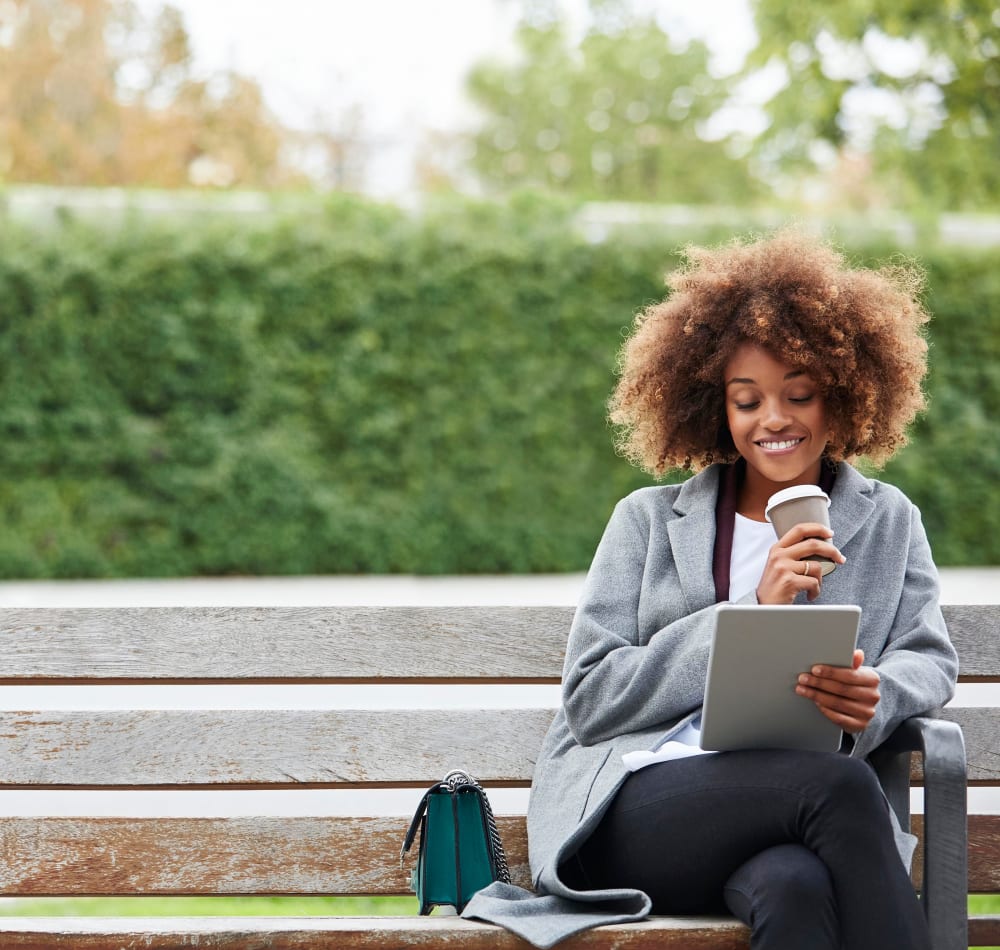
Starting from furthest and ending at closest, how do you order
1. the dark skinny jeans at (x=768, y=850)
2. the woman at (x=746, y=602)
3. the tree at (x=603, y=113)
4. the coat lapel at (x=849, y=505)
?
the tree at (x=603, y=113) < the coat lapel at (x=849, y=505) < the woman at (x=746, y=602) < the dark skinny jeans at (x=768, y=850)

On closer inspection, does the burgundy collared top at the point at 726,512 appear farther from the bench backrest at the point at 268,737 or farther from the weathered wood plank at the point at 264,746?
the weathered wood plank at the point at 264,746

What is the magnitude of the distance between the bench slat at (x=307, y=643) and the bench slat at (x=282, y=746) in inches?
3.1

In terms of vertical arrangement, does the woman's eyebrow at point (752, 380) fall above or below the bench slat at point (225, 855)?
above

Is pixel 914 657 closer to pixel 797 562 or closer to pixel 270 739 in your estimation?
pixel 797 562

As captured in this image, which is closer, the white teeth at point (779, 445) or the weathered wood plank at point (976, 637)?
the white teeth at point (779, 445)

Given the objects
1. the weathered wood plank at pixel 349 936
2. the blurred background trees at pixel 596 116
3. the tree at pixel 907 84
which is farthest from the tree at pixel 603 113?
the weathered wood plank at pixel 349 936

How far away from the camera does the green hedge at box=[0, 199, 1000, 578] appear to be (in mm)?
11250

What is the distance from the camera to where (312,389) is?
1153 centimetres

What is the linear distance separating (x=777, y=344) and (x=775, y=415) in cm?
13

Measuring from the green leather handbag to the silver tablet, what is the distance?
45 centimetres

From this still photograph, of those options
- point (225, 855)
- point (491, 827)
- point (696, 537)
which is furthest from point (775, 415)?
point (225, 855)

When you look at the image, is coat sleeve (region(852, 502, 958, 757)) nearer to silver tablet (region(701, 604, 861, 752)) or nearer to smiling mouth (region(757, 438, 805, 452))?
silver tablet (region(701, 604, 861, 752))

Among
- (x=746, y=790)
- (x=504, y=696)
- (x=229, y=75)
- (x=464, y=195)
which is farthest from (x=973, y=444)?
(x=229, y=75)

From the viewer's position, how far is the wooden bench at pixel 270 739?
8.69 ft
